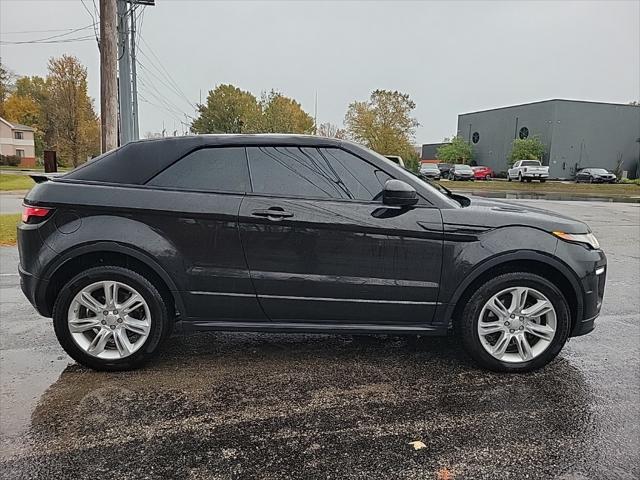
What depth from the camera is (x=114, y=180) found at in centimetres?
362

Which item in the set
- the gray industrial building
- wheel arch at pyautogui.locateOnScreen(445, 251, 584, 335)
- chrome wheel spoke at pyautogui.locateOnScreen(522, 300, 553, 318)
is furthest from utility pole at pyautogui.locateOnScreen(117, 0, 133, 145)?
the gray industrial building

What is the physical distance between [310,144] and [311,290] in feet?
3.75

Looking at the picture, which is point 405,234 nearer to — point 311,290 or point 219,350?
point 311,290

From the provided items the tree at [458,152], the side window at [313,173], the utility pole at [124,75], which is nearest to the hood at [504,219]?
the side window at [313,173]

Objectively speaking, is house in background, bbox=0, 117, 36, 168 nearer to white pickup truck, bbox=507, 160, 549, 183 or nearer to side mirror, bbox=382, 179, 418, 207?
white pickup truck, bbox=507, 160, 549, 183

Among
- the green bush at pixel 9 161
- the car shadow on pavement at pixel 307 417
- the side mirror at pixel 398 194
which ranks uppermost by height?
the green bush at pixel 9 161

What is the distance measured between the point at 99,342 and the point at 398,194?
2486mm

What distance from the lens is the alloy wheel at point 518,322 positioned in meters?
3.67

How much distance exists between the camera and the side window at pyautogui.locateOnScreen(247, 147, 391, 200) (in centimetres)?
364

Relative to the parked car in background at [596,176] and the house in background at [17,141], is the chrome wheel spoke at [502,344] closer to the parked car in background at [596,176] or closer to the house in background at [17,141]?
the parked car in background at [596,176]

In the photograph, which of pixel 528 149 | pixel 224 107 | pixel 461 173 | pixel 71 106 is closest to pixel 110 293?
pixel 461 173

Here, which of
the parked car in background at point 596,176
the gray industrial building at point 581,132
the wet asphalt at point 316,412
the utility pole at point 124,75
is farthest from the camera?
the gray industrial building at point 581,132

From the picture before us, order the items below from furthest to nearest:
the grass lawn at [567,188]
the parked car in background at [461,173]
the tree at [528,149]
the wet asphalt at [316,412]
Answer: the tree at [528,149]
the parked car in background at [461,173]
the grass lawn at [567,188]
the wet asphalt at [316,412]

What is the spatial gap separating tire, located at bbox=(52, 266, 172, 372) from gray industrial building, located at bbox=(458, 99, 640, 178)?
160ft
